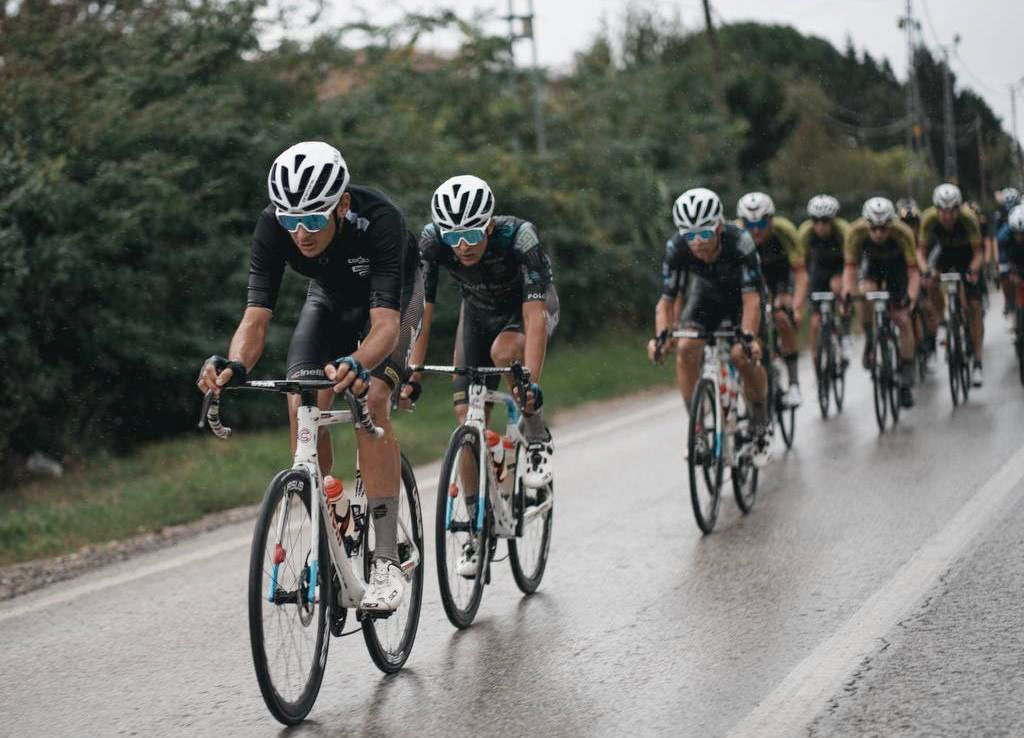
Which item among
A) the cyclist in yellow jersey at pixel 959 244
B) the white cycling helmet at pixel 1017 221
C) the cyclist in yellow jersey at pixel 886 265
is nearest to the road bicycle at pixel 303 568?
the cyclist in yellow jersey at pixel 886 265

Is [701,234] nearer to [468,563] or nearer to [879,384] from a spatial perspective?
[468,563]

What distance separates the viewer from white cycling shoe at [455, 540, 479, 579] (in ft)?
18.8

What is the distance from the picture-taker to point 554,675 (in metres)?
5.03

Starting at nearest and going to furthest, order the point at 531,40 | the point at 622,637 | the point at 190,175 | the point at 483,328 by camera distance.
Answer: the point at 622,637, the point at 483,328, the point at 190,175, the point at 531,40

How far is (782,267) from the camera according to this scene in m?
12.3

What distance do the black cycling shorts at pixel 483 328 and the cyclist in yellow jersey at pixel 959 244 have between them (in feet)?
27.0

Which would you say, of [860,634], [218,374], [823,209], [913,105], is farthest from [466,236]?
[913,105]

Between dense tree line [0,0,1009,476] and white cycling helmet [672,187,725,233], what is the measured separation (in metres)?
5.72

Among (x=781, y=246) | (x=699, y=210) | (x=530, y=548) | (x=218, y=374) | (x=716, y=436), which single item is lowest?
(x=530, y=548)

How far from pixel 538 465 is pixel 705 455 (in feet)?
5.45

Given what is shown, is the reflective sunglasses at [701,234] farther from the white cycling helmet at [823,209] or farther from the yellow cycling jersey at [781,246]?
the white cycling helmet at [823,209]

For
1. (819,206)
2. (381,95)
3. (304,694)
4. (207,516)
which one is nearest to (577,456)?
(207,516)

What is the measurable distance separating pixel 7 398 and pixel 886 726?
8805 mm

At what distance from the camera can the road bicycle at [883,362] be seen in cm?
1145
